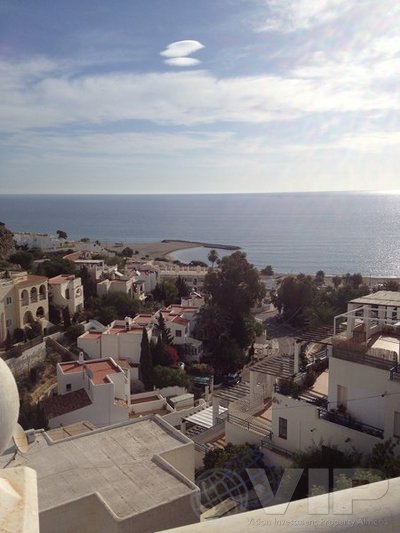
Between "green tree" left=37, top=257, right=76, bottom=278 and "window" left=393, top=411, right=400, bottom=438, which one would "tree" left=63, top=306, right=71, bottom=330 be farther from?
"window" left=393, top=411, right=400, bottom=438

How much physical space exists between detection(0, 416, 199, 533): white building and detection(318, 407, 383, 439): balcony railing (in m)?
3.14

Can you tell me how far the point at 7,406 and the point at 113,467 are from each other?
6807mm

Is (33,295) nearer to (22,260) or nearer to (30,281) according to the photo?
(30,281)

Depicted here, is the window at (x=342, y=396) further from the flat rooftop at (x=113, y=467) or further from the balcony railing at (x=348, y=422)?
the flat rooftop at (x=113, y=467)

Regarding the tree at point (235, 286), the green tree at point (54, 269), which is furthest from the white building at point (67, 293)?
the tree at point (235, 286)

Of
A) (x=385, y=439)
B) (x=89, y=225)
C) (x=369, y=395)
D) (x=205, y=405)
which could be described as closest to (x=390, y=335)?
(x=369, y=395)

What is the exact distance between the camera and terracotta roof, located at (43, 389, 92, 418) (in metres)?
18.9

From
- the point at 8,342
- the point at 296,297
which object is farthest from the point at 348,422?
the point at 296,297

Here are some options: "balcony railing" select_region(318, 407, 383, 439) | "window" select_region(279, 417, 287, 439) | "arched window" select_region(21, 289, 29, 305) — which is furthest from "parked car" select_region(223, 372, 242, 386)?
"balcony railing" select_region(318, 407, 383, 439)

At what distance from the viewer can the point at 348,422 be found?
1061 cm

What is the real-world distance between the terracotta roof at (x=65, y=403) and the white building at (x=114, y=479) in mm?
8770

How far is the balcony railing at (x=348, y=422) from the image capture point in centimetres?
1024

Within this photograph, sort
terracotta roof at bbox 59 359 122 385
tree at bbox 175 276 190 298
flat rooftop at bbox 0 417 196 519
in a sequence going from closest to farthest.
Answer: flat rooftop at bbox 0 417 196 519, terracotta roof at bbox 59 359 122 385, tree at bbox 175 276 190 298

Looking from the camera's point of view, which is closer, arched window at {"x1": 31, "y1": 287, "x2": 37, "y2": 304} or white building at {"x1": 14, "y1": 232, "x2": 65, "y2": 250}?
arched window at {"x1": 31, "y1": 287, "x2": 37, "y2": 304}
